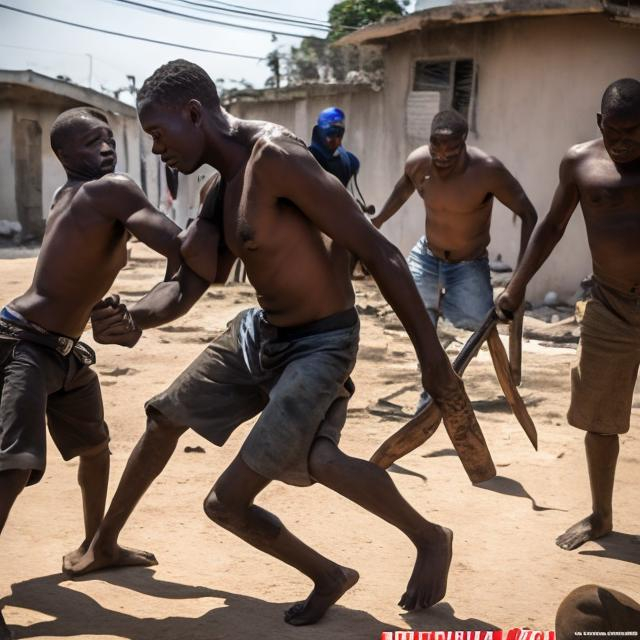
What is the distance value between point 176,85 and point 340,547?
1903mm

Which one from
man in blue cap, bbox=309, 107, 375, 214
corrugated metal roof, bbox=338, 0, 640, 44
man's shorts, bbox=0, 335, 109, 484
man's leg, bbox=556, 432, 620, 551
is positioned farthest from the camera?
corrugated metal roof, bbox=338, 0, 640, 44

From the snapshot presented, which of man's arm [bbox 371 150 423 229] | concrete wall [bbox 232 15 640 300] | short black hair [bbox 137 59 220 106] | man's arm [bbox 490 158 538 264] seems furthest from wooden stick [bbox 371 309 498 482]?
concrete wall [bbox 232 15 640 300]

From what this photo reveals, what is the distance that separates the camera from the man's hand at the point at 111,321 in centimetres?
304

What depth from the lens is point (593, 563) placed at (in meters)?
3.91

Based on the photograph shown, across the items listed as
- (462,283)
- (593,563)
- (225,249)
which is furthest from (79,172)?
(462,283)

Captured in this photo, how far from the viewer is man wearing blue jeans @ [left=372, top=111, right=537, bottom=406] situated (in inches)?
233

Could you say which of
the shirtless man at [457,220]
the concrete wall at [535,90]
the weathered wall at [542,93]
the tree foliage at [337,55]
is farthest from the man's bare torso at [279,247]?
the tree foliage at [337,55]

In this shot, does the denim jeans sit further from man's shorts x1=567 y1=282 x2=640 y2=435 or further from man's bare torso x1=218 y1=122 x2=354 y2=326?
man's bare torso x1=218 y1=122 x2=354 y2=326

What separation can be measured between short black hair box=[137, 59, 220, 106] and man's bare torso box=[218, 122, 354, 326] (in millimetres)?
204

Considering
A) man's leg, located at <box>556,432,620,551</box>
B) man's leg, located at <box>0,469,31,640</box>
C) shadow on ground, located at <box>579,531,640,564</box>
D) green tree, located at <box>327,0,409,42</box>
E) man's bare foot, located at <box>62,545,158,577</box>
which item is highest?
green tree, located at <box>327,0,409,42</box>

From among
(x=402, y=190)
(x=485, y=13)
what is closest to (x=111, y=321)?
(x=402, y=190)

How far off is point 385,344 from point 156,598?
558cm

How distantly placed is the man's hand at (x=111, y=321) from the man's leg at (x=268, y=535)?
528mm

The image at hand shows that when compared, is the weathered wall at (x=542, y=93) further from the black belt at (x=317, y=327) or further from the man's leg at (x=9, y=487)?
the man's leg at (x=9, y=487)
